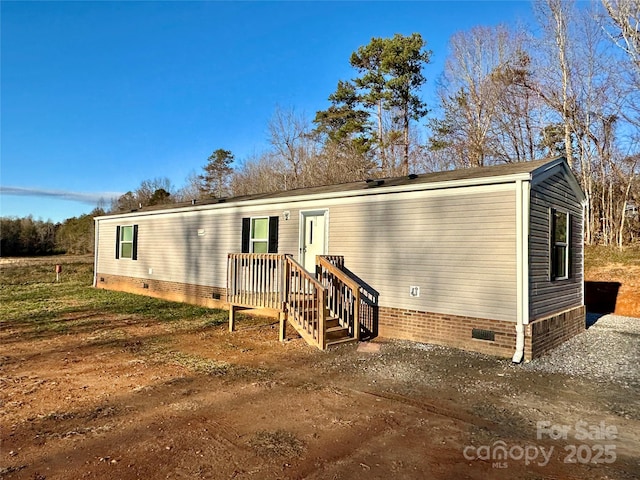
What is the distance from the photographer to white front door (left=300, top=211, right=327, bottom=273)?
28.6 feet

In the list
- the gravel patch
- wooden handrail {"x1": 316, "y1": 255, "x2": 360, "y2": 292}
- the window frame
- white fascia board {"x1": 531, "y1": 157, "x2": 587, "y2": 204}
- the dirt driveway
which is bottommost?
the gravel patch

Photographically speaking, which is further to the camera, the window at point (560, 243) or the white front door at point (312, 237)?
the white front door at point (312, 237)

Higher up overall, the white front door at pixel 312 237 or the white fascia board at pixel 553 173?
the white fascia board at pixel 553 173

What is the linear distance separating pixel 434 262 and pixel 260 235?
4803mm

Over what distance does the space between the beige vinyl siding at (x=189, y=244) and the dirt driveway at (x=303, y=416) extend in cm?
439

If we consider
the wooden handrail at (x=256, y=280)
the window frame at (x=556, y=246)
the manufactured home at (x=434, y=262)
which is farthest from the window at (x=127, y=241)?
the window frame at (x=556, y=246)

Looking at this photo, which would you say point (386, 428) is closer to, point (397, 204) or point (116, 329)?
point (397, 204)

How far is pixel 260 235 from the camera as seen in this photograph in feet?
32.8

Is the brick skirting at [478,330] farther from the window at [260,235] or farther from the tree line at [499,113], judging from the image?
the tree line at [499,113]

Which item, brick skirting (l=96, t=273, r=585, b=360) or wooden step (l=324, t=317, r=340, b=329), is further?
wooden step (l=324, t=317, r=340, b=329)

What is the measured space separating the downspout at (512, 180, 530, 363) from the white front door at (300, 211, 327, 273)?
4008mm

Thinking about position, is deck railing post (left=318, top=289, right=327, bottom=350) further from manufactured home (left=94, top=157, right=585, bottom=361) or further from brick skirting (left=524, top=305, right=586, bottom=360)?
brick skirting (left=524, top=305, right=586, bottom=360)

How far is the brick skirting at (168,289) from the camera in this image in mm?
10887

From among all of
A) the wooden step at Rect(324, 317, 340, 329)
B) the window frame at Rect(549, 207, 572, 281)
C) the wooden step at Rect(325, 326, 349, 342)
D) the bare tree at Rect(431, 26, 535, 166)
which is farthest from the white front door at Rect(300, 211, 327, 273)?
the bare tree at Rect(431, 26, 535, 166)
